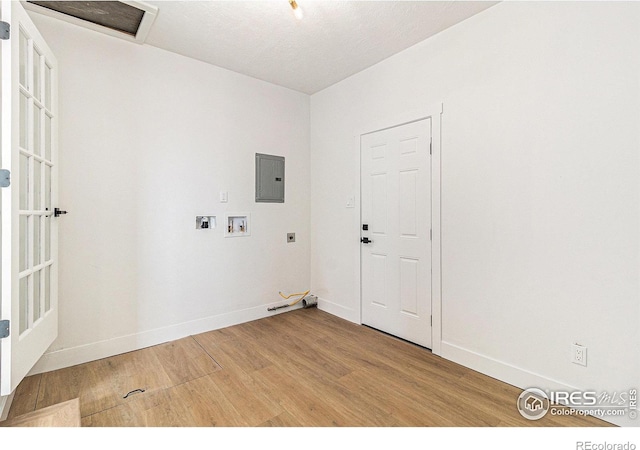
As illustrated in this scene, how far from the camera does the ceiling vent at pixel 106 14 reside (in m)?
2.21

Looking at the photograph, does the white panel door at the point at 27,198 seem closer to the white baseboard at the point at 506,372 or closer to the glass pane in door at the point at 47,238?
the glass pane in door at the point at 47,238

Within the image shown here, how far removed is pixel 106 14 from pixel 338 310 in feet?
11.3

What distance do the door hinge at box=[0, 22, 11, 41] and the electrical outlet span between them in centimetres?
366

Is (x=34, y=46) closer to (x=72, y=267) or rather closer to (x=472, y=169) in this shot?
(x=72, y=267)

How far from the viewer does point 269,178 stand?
3594mm

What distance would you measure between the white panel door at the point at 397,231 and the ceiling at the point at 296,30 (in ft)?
2.49

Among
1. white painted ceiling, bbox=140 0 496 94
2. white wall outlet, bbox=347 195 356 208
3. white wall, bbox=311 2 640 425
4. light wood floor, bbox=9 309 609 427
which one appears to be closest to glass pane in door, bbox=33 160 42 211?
light wood floor, bbox=9 309 609 427

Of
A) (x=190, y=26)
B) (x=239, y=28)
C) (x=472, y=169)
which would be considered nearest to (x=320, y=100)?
(x=239, y=28)

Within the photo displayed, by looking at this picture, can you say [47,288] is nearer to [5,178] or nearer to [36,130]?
[5,178]

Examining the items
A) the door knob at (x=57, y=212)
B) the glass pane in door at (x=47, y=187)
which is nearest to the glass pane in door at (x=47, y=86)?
the glass pane in door at (x=47, y=187)

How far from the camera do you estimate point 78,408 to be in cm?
180

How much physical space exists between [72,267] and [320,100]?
3086 mm

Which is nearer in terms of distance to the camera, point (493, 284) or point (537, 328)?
point (537, 328)

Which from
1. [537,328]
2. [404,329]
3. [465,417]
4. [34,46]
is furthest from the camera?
[404,329]
